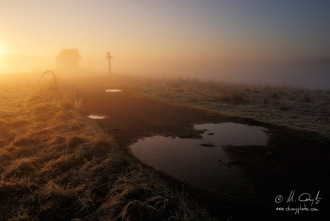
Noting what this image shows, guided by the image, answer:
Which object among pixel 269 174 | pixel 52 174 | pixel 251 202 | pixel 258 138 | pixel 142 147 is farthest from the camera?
pixel 258 138

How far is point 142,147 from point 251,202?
3.89 m

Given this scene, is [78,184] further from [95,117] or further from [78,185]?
[95,117]

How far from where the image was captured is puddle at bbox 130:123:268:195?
Result: 4773 millimetres

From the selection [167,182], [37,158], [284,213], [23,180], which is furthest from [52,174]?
[284,213]

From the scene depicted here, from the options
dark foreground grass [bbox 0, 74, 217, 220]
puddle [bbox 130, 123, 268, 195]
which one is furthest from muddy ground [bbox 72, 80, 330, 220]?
dark foreground grass [bbox 0, 74, 217, 220]

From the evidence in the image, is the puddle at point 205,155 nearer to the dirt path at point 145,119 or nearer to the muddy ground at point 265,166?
the muddy ground at point 265,166

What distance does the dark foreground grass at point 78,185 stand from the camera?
3.44 m

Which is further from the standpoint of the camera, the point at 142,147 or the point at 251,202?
the point at 142,147

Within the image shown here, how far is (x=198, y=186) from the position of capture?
4.54 m

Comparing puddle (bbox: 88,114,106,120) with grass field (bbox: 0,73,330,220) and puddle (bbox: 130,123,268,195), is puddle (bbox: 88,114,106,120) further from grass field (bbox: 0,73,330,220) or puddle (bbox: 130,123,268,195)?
puddle (bbox: 130,123,268,195)

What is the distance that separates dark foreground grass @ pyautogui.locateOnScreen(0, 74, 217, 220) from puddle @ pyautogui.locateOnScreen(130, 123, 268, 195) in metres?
0.83

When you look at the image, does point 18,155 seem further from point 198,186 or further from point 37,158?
point 198,186

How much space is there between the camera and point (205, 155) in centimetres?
616

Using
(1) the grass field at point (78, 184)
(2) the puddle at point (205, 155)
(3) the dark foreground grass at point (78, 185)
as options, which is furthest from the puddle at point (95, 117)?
(2) the puddle at point (205, 155)
